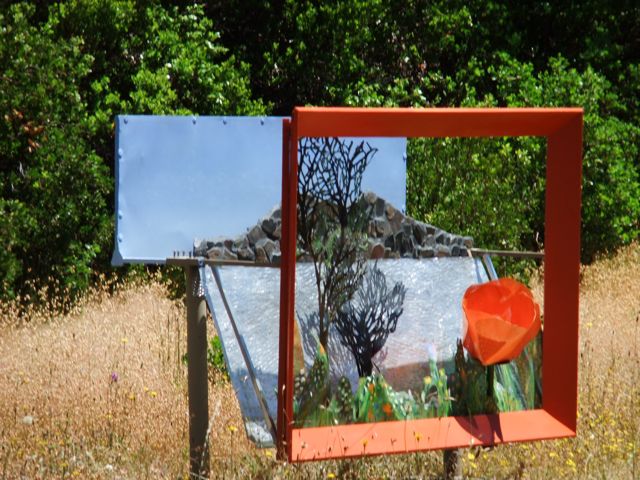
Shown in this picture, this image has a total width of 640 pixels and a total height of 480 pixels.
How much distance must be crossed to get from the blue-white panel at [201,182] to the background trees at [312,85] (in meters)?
2.42

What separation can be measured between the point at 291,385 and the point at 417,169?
4.88 m

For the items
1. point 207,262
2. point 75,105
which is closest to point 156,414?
point 207,262

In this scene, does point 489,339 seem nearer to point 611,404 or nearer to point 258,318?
point 258,318

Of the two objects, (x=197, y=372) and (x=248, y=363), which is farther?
(x=197, y=372)

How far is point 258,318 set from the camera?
3.78 m

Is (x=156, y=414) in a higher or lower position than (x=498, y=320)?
lower

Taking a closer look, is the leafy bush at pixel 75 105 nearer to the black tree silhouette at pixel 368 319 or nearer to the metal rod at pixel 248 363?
the metal rod at pixel 248 363

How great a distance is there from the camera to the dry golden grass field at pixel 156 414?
4.27 m

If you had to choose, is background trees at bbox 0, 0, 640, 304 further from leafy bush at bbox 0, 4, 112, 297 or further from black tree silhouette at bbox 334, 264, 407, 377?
black tree silhouette at bbox 334, 264, 407, 377

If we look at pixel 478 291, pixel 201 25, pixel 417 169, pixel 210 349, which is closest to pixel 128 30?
pixel 201 25

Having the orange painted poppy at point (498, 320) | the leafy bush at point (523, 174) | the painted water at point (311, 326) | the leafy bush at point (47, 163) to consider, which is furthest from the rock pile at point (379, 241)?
the leafy bush at point (47, 163)

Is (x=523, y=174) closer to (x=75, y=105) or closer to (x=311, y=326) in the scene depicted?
(x=75, y=105)

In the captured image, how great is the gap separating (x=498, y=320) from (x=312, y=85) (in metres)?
7.54

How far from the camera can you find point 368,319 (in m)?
3.52
